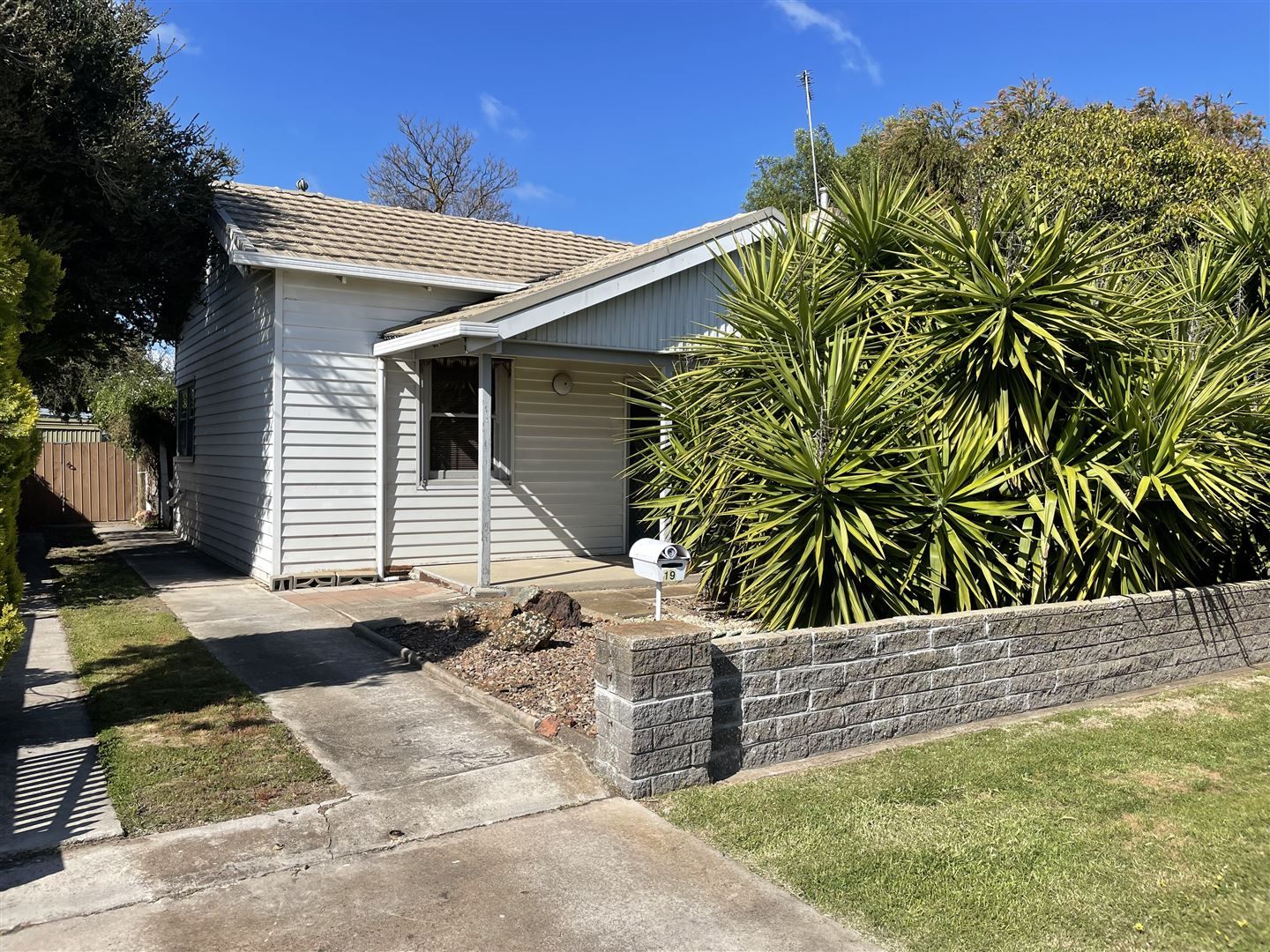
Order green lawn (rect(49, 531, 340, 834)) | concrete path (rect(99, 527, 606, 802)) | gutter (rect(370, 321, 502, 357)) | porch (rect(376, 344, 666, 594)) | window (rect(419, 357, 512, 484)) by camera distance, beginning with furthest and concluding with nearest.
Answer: window (rect(419, 357, 512, 484)), porch (rect(376, 344, 666, 594)), gutter (rect(370, 321, 502, 357)), concrete path (rect(99, 527, 606, 802)), green lawn (rect(49, 531, 340, 834))

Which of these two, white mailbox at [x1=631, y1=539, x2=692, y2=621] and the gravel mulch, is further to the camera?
the gravel mulch

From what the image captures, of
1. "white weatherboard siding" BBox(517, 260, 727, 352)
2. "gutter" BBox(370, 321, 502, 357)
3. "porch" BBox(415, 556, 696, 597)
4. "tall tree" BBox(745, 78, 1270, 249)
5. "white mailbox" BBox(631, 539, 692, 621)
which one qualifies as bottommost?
"porch" BBox(415, 556, 696, 597)

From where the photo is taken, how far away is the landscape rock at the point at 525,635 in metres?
7.26

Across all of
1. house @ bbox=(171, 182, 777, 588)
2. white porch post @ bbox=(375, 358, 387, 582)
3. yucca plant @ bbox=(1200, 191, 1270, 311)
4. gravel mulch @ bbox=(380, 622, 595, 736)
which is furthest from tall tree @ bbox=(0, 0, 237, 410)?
yucca plant @ bbox=(1200, 191, 1270, 311)

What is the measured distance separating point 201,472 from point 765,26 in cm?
1239

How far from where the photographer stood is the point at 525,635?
734cm

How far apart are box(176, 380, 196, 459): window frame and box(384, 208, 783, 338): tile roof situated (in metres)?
6.16

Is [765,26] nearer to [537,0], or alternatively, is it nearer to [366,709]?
[537,0]

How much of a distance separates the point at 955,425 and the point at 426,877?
4686 mm

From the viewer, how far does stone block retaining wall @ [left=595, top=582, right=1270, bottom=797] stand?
178 inches

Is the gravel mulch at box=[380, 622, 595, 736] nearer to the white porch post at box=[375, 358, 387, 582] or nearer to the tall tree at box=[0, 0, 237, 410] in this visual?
the white porch post at box=[375, 358, 387, 582]

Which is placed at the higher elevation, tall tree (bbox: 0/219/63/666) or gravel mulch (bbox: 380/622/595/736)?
tall tree (bbox: 0/219/63/666)

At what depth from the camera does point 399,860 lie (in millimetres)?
3852

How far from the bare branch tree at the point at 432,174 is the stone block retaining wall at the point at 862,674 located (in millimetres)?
33815
